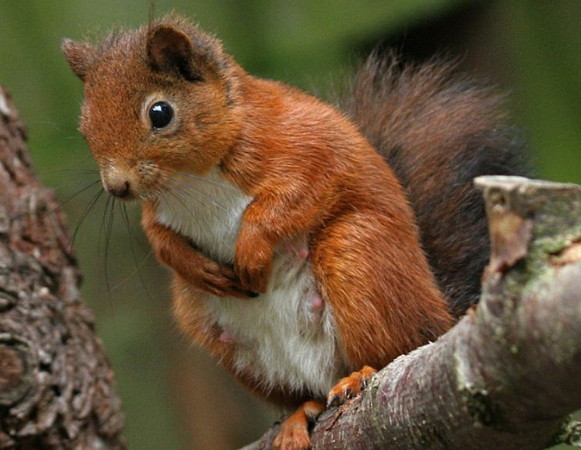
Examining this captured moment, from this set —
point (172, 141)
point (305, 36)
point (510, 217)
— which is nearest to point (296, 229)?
point (172, 141)

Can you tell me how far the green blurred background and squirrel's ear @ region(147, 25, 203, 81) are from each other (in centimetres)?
109

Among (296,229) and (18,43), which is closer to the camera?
(296,229)

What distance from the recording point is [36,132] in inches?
147

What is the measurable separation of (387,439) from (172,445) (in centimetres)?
267

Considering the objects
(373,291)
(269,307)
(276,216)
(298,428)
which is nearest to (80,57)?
A: (276,216)

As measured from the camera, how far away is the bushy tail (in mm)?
2168

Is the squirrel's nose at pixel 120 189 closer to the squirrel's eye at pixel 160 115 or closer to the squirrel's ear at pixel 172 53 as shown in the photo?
the squirrel's eye at pixel 160 115

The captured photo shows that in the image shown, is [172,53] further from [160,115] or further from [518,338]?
[518,338]

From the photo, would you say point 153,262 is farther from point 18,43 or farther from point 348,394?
point 348,394

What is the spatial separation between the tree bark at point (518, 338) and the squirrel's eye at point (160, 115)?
858 millimetres

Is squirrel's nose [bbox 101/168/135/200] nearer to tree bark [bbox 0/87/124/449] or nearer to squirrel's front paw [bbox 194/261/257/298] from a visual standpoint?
squirrel's front paw [bbox 194/261/257/298]

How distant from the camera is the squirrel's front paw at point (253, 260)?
1961 millimetres

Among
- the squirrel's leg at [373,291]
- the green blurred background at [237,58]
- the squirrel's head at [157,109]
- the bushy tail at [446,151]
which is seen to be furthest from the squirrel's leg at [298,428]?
the green blurred background at [237,58]

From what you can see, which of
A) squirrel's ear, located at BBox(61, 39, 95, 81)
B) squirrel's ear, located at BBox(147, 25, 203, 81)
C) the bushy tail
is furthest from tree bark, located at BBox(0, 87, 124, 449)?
the bushy tail
